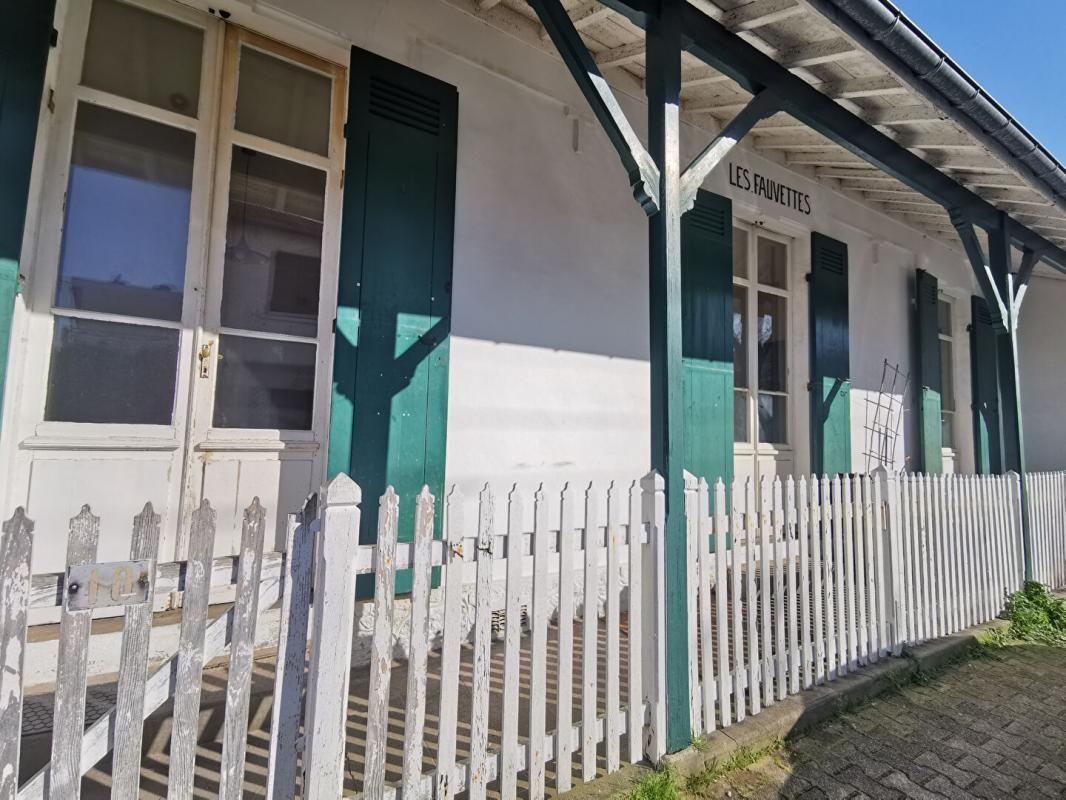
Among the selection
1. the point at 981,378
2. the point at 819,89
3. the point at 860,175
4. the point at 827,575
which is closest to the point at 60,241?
the point at 827,575

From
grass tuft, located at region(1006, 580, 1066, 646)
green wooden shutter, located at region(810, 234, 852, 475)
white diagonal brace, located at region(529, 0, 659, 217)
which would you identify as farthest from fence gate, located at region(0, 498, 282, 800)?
green wooden shutter, located at region(810, 234, 852, 475)

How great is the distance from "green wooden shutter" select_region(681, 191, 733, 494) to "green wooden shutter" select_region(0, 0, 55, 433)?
3562 mm

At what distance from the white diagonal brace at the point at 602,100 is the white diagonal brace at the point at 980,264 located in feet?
11.4

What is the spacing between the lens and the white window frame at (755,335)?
491 cm

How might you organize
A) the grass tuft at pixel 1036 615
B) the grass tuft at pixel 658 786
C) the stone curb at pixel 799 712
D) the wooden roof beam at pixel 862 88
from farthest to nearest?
the grass tuft at pixel 1036 615
the wooden roof beam at pixel 862 88
the stone curb at pixel 799 712
the grass tuft at pixel 658 786

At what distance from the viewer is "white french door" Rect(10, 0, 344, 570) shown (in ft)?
7.62

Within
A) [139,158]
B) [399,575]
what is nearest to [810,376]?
[399,575]

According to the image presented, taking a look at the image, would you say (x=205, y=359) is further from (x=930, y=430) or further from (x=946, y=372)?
(x=946, y=372)

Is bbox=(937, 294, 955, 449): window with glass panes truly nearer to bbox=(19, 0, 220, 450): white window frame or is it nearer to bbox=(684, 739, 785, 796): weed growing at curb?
bbox=(684, 739, 785, 796): weed growing at curb

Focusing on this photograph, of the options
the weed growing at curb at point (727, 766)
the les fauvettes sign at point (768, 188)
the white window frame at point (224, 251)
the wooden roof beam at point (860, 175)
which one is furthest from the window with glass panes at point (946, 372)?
the white window frame at point (224, 251)

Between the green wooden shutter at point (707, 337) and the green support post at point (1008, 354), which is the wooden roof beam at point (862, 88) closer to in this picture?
the green wooden shutter at point (707, 337)

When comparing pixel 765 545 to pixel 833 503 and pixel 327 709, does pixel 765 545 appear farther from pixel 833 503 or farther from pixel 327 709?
pixel 327 709

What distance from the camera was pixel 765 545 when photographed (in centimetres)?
257

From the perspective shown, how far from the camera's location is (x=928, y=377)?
5.98 meters
